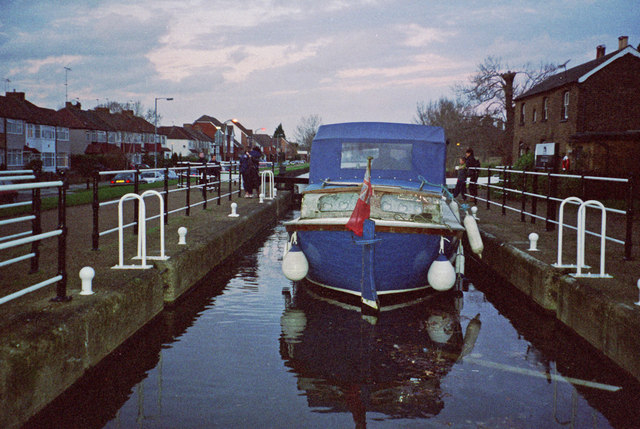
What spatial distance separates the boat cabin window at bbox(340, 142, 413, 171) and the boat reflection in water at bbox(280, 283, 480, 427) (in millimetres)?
2522

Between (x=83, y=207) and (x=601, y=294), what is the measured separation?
50.9 ft

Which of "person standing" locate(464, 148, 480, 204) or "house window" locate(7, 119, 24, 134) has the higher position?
"house window" locate(7, 119, 24, 134)

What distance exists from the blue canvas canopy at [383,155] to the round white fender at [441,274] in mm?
2142

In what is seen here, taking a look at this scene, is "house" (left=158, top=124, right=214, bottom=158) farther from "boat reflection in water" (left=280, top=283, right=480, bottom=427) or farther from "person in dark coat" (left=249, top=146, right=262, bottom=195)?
"boat reflection in water" (left=280, top=283, right=480, bottom=427)

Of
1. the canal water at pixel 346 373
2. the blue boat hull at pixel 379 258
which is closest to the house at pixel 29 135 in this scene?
the blue boat hull at pixel 379 258

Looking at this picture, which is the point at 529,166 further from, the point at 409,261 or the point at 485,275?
the point at 409,261

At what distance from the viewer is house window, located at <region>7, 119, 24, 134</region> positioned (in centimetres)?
5747

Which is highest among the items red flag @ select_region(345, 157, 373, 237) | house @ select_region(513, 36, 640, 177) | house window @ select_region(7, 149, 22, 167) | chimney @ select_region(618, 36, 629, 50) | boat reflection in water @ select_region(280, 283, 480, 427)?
chimney @ select_region(618, 36, 629, 50)

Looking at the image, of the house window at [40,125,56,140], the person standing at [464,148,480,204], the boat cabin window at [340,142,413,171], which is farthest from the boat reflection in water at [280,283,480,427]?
the house window at [40,125,56,140]

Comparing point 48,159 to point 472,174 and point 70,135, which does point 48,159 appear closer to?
point 70,135

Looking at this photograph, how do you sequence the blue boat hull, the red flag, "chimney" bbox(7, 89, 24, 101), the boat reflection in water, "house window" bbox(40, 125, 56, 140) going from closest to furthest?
the boat reflection in water, the red flag, the blue boat hull, "chimney" bbox(7, 89, 24, 101), "house window" bbox(40, 125, 56, 140)

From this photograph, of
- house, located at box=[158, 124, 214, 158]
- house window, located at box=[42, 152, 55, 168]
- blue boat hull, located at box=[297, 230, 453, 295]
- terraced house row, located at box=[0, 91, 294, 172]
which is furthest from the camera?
house, located at box=[158, 124, 214, 158]

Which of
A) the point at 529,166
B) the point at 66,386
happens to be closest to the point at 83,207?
the point at 66,386

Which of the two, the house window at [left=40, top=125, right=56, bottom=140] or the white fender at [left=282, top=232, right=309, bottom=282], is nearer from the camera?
the white fender at [left=282, top=232, right=309, bottom=282]
